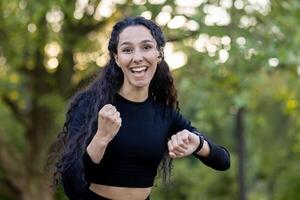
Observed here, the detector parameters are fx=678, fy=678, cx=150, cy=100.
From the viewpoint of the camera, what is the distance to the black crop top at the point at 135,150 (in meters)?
2.67

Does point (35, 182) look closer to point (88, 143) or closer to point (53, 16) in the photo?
point (53, 16)

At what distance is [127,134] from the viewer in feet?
8.82

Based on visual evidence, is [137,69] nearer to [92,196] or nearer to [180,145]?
[180,145]

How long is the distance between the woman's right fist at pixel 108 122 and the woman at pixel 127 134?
0.11m

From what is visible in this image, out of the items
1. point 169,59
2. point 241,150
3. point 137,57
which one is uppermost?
point 137,57

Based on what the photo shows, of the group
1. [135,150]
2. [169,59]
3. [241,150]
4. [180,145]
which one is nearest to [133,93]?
[135,150]

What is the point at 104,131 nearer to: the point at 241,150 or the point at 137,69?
the point at 137,69

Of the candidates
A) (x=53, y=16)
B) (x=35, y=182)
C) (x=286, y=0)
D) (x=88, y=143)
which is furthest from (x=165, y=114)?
(x=35, y=182)

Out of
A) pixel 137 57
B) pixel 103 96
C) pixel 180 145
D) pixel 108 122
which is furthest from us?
pixel 103 96

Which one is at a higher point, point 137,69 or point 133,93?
point 137,69

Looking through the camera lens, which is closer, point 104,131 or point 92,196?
point 104,131

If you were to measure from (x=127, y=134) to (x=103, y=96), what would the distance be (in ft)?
0.66

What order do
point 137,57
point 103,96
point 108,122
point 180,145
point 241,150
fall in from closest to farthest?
point 108,122 → point 180,145 → point 137,57 → point 103,96 → point 241,150

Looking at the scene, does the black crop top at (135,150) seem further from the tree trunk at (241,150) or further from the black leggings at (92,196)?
the tree trunk at (241,150)
